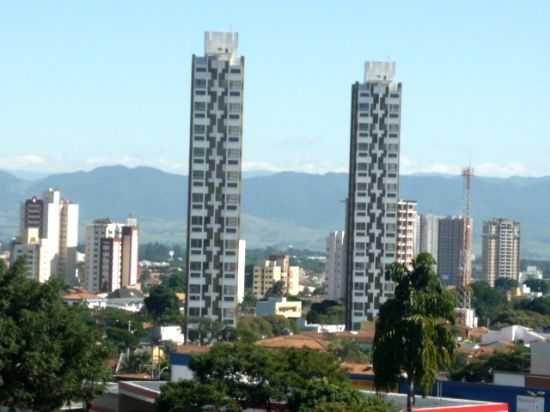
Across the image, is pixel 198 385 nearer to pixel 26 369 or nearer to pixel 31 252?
pixel 26 369

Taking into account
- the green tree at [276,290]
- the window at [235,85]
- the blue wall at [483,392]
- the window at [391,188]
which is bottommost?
the green tree at [276,290]

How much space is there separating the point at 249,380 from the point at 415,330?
2792mm

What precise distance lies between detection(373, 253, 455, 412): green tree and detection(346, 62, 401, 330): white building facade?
44639 millimetres

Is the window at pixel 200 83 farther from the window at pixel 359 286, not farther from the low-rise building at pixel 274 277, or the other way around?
the low-rise building at pixel 274 277

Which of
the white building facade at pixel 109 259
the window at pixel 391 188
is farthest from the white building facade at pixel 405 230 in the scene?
the white building facade at pixel 109 259

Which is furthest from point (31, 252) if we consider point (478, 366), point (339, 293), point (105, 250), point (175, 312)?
point (478, 366)

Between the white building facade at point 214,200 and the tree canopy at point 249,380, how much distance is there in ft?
124

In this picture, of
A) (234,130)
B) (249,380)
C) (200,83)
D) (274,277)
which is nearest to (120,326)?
(234,130)

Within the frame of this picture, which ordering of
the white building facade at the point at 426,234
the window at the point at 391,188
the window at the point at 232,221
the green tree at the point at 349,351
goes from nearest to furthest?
the green tree at the point at 349,351 → the window at the point at 232,221 → the window at the point at 391,188 → the white building facade at the point at 426,234

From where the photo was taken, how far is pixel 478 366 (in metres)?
46.0

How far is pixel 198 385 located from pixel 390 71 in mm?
50059

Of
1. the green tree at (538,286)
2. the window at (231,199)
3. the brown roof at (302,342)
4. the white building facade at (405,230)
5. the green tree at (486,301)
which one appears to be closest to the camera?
the brown roof at (302,342)

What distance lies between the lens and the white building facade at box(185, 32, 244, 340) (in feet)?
216

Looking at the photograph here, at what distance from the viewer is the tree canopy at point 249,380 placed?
87.1ft
